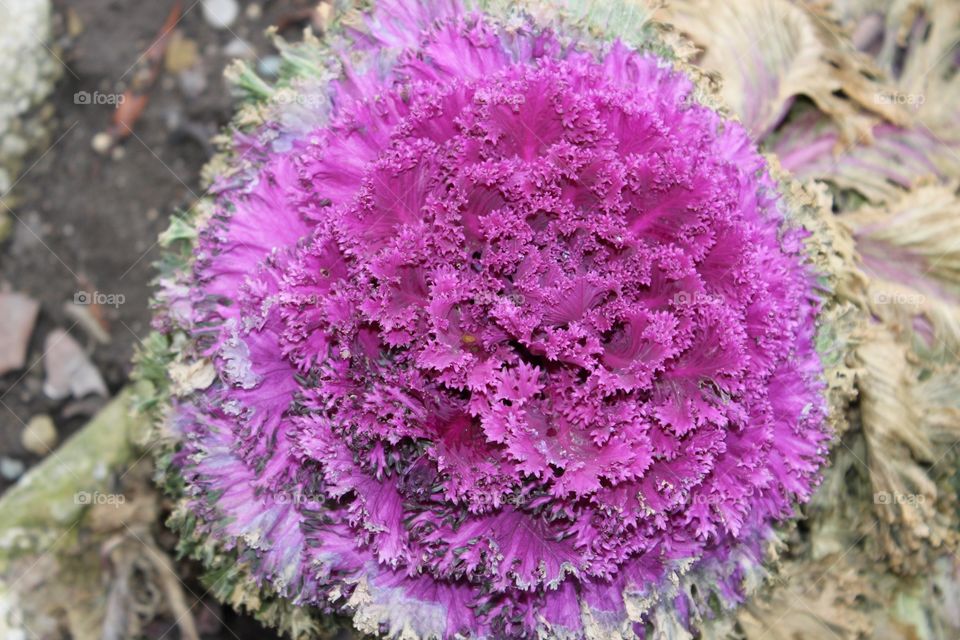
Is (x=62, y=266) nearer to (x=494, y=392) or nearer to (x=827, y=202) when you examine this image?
(x=494, y=392)

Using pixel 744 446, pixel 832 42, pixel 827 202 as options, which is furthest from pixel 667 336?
pixel 832 42

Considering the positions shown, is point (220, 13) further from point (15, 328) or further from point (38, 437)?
point (38, 437)

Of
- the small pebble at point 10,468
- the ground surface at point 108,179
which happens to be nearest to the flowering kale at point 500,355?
the ground surface at point 108,179

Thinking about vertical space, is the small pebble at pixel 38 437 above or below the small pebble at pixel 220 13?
below

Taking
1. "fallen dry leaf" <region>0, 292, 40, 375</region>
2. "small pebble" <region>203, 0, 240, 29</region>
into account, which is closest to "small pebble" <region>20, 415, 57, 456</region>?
"fallen dry leaf" <region>0, 292, 40, 375</region>

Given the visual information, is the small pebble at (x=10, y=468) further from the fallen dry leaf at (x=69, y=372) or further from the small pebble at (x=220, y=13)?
the small pebble at (x=220, y=13)

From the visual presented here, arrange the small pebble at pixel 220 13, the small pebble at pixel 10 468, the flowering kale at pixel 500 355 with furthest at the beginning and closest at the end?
the small pebble at pixel 220 13
the small pebble at pixel 10 468
the flowering kale at pixel 500 355

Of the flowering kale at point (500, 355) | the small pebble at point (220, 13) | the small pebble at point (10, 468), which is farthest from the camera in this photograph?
the small pebble at point (220, 13)
